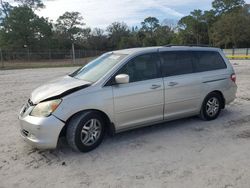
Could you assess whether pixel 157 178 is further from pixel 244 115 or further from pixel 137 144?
pixel 244 115

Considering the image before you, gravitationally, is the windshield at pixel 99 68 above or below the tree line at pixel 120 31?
below

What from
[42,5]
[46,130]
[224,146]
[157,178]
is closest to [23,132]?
[46,130]

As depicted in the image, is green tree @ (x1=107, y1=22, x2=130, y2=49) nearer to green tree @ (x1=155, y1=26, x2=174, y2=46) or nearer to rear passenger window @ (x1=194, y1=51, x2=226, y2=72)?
green tree @ (x1=155, y1=26, x2=174, y2=46)

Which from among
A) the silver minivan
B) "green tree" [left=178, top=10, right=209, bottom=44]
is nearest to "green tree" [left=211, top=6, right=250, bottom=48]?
"green tree" [left=178, top=10, right=209, bottom=44]

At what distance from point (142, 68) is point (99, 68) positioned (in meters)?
0.80

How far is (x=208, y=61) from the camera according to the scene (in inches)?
239

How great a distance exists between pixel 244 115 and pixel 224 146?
222cm

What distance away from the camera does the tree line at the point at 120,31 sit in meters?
52.2

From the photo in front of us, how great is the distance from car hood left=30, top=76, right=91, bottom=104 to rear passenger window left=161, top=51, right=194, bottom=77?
1.61 metres

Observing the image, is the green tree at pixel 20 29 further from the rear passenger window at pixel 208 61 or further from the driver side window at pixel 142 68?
the driver side window at pixel 142 68

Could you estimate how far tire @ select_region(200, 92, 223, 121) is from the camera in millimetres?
5934

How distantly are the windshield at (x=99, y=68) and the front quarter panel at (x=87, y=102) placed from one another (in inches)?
13.2

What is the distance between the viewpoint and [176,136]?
16.7 feet

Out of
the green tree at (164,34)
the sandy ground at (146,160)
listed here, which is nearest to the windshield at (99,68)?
the sandy ground at (146,160)
